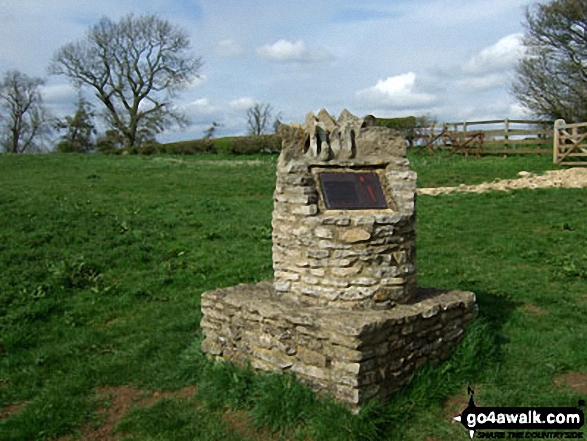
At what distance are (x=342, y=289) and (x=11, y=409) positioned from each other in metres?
3.57

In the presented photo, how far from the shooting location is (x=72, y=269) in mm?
9008

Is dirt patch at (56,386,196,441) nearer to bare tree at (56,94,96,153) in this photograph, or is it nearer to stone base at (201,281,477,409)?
stone base at (201,281,477,409)

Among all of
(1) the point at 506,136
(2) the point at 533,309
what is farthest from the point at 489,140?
(2) the point at 533,309

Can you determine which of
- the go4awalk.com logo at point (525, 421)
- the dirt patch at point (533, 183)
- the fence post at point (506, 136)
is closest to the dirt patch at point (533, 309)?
the go4awalk.com logo at point (525, 421)

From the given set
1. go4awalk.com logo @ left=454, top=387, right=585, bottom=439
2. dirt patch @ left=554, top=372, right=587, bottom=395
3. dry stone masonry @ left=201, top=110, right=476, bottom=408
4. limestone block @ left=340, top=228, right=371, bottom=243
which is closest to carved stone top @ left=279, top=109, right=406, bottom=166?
dry stone masonry @ left=201, top=110, right=476, bottom=408

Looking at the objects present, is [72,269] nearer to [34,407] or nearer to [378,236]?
[34,407]

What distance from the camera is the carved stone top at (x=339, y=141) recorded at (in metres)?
5.84

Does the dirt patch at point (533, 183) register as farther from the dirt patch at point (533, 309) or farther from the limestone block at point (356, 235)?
the limestone block at point (356, 235)

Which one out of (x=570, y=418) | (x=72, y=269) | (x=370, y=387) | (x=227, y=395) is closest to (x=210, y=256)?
(x=72, y=269)

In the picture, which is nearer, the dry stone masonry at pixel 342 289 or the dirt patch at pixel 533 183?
the dry stone masonry at pixel 342 289

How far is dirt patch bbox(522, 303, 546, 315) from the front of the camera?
23.8ft

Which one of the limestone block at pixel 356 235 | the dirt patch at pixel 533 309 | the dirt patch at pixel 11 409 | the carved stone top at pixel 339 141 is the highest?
the carved stone top at pixel 339 141

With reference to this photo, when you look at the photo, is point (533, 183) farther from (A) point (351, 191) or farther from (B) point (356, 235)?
(B) point (356, 235)

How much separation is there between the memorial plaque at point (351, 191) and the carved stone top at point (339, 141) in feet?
0.52
